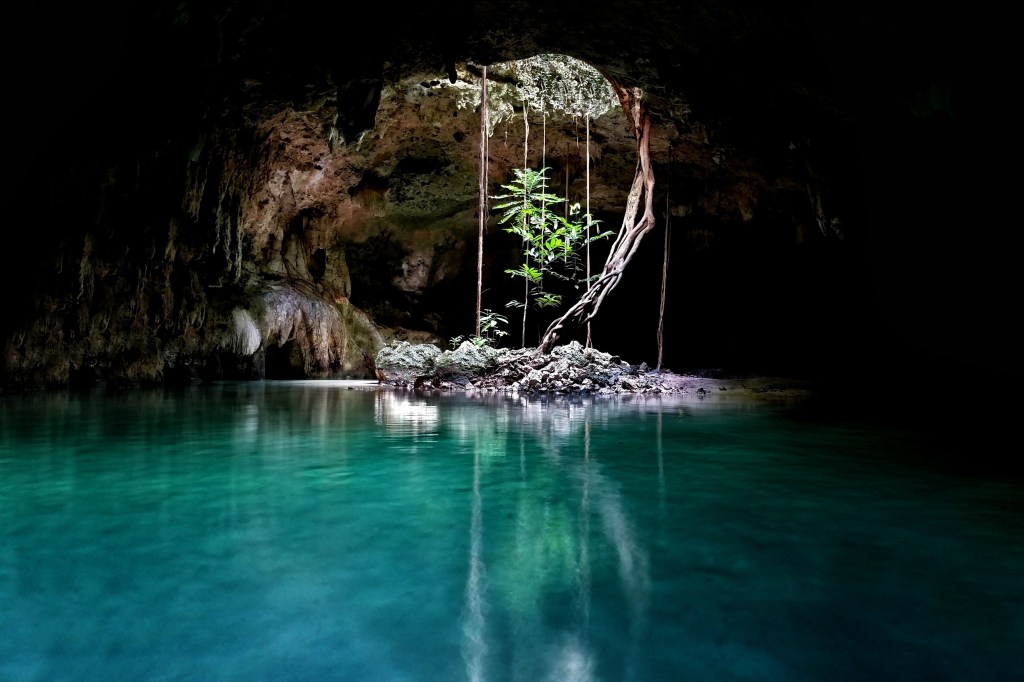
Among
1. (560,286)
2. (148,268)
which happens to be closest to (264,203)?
(148,268)

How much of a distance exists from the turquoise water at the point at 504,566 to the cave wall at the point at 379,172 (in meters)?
3.92

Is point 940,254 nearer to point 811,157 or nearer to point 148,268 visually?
point 811,157

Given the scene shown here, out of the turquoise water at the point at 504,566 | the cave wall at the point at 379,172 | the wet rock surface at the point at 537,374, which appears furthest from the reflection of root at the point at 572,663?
the wet rock surface at the point at 537,374

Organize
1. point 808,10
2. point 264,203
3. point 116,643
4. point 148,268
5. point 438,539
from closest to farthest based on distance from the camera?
point 116,643 → point 438,539 → point 808,10 → point 148,268 → point 264,203

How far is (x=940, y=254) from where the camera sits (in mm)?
5316

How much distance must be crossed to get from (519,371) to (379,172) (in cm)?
495

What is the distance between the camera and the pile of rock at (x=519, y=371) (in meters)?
7.68

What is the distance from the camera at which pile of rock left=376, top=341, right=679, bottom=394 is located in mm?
7680

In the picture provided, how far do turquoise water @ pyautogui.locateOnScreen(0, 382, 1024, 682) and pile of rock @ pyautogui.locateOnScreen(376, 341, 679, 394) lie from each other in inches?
180

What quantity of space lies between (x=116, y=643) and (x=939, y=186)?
6328 millimetres

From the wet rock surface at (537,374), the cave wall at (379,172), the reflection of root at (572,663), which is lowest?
the reflection of root at (572,663)

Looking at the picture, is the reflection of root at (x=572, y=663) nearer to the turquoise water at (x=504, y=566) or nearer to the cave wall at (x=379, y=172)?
the turquoise water at (x=504, y=566)

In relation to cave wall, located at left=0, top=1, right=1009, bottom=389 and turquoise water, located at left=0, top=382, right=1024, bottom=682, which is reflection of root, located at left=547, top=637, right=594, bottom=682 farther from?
cave wall, located at left=0, top=1, right=1009, bottom=389

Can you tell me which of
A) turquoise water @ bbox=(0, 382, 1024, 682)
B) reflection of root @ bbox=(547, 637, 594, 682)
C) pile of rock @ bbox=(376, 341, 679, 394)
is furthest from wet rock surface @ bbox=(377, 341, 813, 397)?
reflection of root @ bbox=(547, 637, 594, 682)
